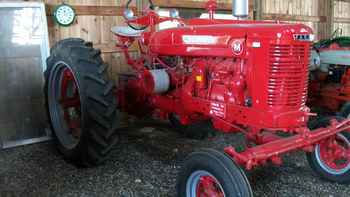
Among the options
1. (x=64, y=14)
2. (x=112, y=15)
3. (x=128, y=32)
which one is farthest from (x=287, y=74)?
(x=112, y=15)

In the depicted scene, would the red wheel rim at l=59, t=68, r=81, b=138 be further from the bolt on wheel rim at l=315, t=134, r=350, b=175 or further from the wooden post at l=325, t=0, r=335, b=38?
the wooden post at l=325, t=0, r=335, b=38

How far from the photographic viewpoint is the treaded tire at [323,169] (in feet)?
9.36

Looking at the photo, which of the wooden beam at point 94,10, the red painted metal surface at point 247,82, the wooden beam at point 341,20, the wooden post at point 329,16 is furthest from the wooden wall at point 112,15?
the red painted metal surface at point 247,82

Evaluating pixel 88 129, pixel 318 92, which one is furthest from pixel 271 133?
pixel 318 92

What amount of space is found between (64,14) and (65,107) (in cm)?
143

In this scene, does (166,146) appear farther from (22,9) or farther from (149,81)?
(22,9)

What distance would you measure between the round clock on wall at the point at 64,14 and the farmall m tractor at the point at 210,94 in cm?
100

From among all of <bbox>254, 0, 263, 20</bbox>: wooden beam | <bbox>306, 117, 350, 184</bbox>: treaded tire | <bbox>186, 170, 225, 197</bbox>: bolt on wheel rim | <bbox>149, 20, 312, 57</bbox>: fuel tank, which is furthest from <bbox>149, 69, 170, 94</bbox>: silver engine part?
<bbox>254, 0, 263, 20</bbox>: wooden beam

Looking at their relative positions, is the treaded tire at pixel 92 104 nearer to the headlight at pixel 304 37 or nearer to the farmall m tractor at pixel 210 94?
the farmall m tractor at pixel 210 94

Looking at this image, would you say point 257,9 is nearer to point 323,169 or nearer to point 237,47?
point 323,169

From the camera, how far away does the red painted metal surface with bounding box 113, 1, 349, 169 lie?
2.39 meters

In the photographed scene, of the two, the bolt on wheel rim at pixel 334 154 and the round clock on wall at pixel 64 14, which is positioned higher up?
the round clock on wall at pixel 64 14

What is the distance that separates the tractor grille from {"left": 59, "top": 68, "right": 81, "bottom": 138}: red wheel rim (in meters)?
1.80

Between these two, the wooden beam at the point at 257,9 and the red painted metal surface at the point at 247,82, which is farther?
the wooden beam at the point at 257,9
